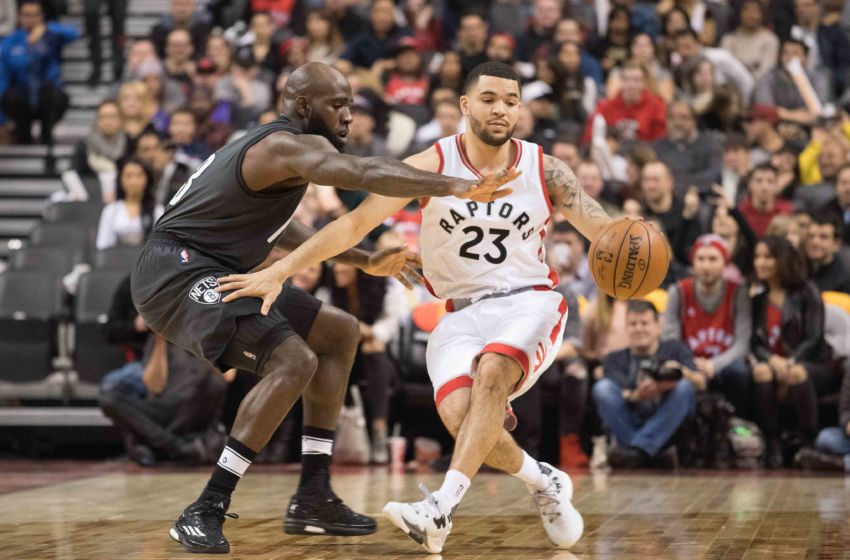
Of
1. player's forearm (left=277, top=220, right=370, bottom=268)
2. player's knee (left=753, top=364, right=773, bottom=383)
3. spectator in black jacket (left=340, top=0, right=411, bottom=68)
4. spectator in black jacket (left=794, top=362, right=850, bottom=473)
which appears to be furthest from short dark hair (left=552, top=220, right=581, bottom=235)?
player's forearm (left=277, top=220, right=370, bottom=268)

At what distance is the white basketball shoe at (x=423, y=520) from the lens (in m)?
5.01

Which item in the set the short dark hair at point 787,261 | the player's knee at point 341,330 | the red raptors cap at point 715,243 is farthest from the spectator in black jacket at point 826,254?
the player's knee at point 341,330

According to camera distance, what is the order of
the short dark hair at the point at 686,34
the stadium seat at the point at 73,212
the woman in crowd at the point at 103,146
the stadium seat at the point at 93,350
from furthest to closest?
the short dark hair at the point at 686,34
the woman in crowd at the point at 103,146
the stadium seat at the point at 73,212
the stadium seat at the point at 93,350

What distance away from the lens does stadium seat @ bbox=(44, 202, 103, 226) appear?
476 inches

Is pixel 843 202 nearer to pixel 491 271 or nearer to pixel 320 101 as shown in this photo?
pixel 491 271

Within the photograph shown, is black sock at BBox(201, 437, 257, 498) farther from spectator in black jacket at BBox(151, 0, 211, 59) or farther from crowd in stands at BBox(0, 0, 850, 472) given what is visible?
spectator in black jacket at BBox(151, 0, 211, 59)

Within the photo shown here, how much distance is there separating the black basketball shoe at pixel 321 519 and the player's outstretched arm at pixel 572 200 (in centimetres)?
161

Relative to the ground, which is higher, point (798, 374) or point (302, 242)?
point (302, 242)

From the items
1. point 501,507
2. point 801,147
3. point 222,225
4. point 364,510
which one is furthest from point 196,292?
point 801,147

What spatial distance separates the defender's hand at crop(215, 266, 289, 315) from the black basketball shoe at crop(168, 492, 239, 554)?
79 cm

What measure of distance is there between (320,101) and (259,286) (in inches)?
32.7

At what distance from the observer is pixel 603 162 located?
1154 cm

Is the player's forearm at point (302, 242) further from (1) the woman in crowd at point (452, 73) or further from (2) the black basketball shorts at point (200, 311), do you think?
(1) the woman in crowd at point (452, 73)

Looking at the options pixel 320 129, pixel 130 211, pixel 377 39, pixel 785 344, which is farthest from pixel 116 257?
pixel 320 129
